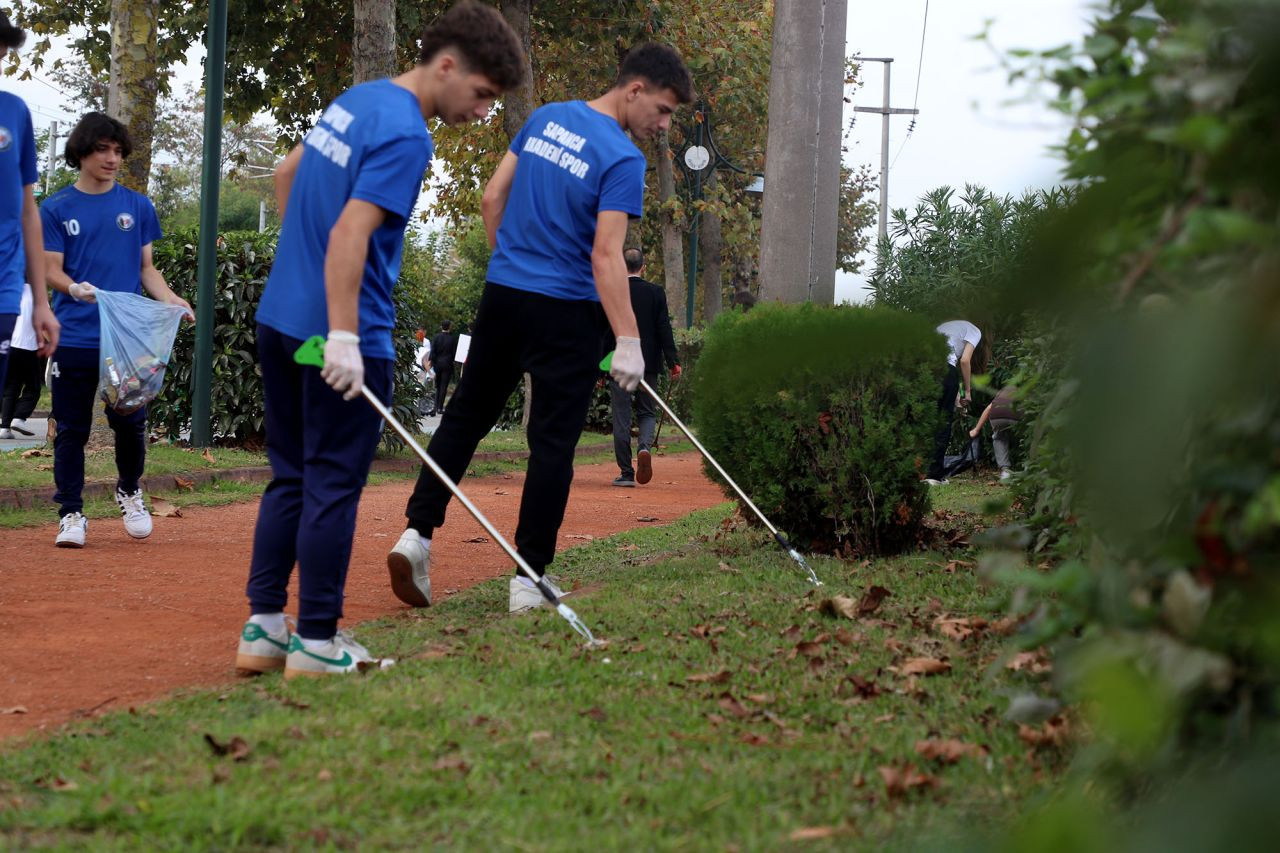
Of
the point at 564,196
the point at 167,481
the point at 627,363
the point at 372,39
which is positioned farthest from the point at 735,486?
the point at 372,39

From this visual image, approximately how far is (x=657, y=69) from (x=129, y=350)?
324 centimetres

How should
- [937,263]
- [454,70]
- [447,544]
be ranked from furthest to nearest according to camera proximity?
1. [447,544]
2. [454,70]
3. [937,263]

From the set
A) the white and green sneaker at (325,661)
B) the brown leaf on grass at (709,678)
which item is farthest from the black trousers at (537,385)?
the brown leaf on grass at (709,678)

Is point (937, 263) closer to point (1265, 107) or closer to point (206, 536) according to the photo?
point (1265, 107)

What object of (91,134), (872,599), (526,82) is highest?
(526,82)

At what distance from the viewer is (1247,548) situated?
122 cm

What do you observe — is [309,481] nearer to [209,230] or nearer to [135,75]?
[209,230]

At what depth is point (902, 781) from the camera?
9.45 feet

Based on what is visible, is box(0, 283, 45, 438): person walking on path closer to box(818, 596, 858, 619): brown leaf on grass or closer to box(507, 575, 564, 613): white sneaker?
box(507, 575, 564, 613): white sneaker

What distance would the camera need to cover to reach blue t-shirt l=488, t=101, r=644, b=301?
17.4ft

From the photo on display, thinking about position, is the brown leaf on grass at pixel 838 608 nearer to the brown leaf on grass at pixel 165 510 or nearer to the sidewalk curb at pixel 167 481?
the sidewalk curb at pixel 167 481

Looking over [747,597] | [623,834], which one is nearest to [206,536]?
[747,597]

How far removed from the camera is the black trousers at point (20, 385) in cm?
1461

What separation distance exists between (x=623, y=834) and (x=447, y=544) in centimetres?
543
